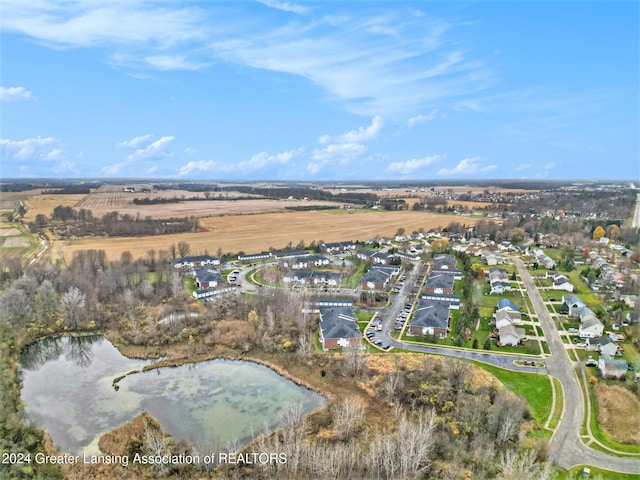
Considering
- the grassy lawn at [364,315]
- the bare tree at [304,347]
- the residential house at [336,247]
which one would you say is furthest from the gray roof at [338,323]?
the residential house at [336,247]

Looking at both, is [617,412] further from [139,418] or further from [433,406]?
[139,418]

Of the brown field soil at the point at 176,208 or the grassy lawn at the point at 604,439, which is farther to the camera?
the brown field soil at the point at 176,208

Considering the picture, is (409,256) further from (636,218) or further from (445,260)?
(636,218)

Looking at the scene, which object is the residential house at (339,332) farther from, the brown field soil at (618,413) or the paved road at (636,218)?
the paved road at (636,218)

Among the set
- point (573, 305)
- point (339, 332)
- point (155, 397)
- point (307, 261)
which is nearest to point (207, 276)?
point (307, 261)

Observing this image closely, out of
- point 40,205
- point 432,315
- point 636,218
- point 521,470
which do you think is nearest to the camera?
point 521,470

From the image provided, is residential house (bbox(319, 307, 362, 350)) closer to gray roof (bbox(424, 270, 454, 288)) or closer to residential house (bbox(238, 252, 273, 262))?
gray roof (bbox(424, 270, 454, 288))

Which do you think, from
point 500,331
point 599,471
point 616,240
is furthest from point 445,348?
point 616,240

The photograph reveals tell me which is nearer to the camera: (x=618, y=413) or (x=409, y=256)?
(x=618, y=413)
